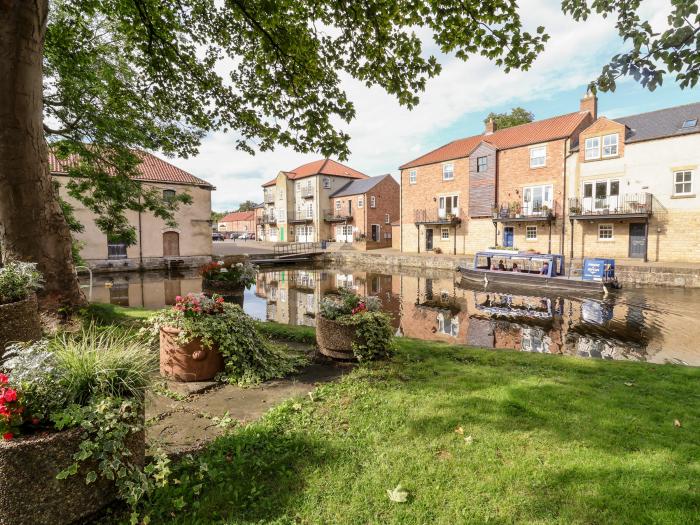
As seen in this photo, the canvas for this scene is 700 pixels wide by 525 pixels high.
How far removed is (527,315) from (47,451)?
14.7 m

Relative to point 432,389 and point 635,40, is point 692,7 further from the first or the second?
point 432,389

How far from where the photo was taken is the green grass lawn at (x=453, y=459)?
2496mm

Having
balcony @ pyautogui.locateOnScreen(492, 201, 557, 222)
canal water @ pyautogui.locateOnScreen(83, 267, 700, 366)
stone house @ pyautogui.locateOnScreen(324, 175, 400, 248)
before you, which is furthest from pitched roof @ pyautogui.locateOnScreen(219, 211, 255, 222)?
balcony @ pyautogui.locateOnScreen(492, 201, 557, 222)

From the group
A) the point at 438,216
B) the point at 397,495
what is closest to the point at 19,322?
the point at 397,495

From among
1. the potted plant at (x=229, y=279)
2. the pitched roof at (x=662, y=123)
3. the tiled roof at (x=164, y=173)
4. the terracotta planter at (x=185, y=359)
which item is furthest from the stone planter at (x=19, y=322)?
the pitched roof at (x=662, y=123)

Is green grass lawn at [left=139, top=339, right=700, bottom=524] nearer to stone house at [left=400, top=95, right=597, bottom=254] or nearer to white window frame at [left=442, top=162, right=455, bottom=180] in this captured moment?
stone house at [left=400, top=95, right=597, bottom=254]

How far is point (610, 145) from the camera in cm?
2427

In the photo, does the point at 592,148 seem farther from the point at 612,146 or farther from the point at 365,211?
the point at 365,211

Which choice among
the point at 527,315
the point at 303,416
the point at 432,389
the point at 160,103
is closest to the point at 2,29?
the point at 160,103

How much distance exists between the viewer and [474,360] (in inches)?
241

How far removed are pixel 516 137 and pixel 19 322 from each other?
107ft

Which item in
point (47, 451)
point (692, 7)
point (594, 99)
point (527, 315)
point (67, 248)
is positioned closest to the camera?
point (47, 451)

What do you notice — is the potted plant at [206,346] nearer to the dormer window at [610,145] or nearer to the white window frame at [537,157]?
the dormer window at [610,145]

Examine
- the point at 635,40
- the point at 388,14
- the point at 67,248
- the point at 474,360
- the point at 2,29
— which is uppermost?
the point at 388,14
